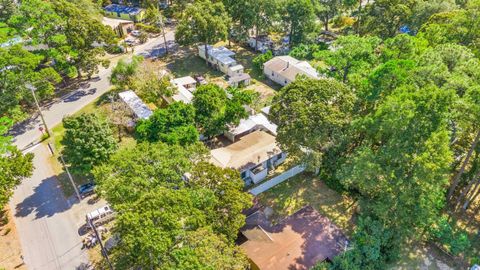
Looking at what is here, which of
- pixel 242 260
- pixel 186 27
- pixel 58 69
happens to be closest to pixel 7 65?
pixel 58 69

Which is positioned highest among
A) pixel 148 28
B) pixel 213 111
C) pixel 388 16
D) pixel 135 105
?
pixel 388 16

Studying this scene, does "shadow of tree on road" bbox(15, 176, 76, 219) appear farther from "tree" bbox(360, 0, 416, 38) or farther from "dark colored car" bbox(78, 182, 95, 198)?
"tree" bbox(360, 0, 416, 38)

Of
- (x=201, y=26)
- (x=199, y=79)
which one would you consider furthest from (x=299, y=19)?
(x=199, y=79)

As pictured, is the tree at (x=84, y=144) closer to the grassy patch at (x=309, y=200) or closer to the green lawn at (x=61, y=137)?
the green lawn at (x=61, y=137)

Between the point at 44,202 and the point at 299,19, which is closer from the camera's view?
the point at 44,202

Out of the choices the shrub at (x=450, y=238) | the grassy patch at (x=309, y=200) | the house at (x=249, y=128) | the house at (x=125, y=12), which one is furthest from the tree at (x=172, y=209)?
the house at (x=125, y=12)

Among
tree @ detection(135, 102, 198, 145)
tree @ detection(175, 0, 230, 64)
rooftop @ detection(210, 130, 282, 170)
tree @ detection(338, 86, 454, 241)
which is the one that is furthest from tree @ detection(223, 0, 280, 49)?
tree @ detection(338, 86, 454, 241)

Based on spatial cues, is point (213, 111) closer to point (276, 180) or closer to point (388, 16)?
point (276, 180)
